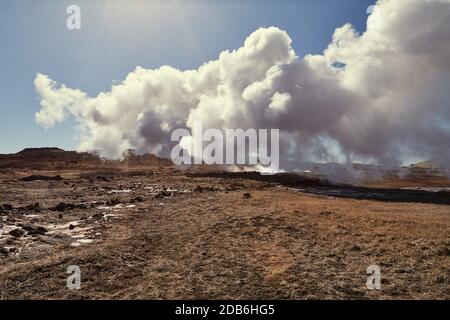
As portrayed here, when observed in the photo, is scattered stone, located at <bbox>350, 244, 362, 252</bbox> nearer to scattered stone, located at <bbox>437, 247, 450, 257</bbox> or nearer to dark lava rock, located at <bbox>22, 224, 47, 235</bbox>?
scattered stone, located at <bbox>437, 247, 450, 257</bbox>

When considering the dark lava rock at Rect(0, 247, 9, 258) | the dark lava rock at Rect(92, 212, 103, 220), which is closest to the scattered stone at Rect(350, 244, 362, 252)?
the dark lava rock at Rect(0, 247, 9, 258)

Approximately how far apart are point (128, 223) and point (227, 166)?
7222 centimetres

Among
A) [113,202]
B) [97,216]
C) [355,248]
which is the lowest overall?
[355,248]

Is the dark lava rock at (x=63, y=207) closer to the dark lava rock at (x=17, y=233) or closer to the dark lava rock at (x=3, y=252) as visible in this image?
the dark lava rock at (x=17, y=233)

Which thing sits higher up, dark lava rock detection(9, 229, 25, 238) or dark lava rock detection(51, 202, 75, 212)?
dark lava rock detection(51, 202, 75, 212)

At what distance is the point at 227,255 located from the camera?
63.0 feet

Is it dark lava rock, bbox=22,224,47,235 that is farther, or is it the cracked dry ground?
dark lava rock, bbox=22,224,47,235

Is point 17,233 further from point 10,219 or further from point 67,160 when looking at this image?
point 67,160

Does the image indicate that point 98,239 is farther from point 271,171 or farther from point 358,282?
point 271,171

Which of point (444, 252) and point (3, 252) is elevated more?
point (444, 252)

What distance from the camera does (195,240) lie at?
2233 cm

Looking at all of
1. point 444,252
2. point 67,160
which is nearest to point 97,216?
point 444,252

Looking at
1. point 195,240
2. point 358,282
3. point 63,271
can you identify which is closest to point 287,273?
point 358,282

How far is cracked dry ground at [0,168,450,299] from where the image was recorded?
46.8 feet
